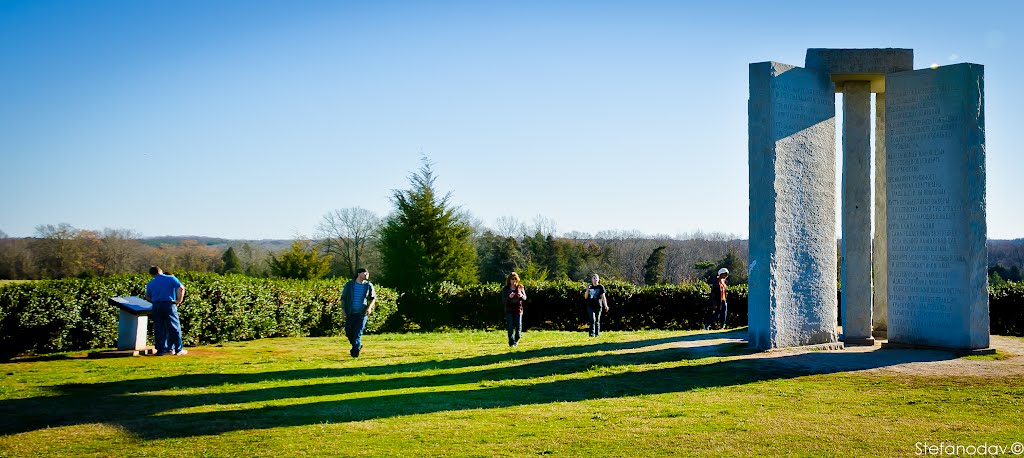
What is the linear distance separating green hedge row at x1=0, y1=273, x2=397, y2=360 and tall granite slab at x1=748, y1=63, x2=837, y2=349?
1125cm

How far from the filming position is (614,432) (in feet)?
24.3

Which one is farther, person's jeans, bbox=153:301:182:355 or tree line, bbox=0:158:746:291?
tree line, bbox=0:158:746:291

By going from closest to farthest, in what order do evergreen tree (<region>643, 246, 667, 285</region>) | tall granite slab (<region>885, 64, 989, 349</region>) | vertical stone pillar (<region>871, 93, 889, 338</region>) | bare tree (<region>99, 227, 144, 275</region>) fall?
tall granite slab (<region>885, 64, 989, 349</region>) < vertical stone pillar (<region>871, 93, 889, 338</region>) < bare tree (<region>99, 227, 144, 275</region>) < evergreen tree (<region>643, 246, 667, 285</region>)

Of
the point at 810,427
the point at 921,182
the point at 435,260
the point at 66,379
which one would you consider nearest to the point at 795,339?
the point at 921,182

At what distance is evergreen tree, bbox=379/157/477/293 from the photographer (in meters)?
26.3

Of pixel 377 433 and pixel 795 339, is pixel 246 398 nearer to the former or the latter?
pixel 377 433

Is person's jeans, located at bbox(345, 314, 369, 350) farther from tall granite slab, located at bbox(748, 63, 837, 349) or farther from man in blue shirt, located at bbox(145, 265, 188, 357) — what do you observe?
tall granite slab, located at bbox(748, 63, 837, 349)

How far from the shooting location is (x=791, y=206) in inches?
508

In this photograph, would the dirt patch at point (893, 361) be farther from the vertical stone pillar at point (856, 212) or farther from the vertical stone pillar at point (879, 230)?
the vertical stone pillar at point (879, 230)

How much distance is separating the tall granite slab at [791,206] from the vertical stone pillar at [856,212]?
79 cm

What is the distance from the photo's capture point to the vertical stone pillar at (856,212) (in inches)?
558

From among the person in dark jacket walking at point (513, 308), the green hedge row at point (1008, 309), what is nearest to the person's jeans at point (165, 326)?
the person in dark jacket walking at point (513, 308)

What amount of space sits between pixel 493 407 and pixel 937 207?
28.5ft

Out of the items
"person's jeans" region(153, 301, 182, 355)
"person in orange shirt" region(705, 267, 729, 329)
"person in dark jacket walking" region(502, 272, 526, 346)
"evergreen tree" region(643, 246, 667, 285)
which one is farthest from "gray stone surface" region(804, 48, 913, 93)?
"evergreen tree" region(643, 246, 667, 285)
